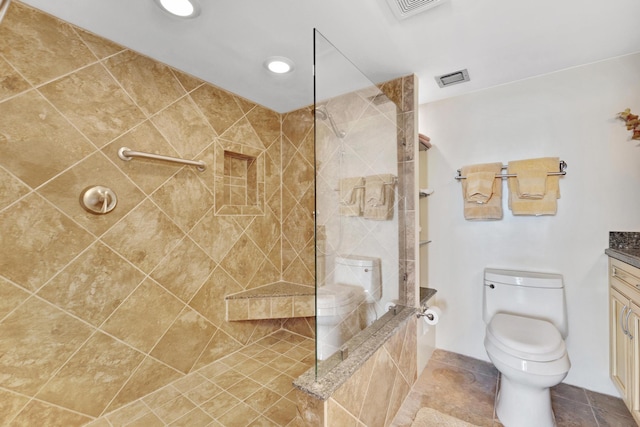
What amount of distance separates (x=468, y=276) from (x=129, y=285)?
92.7 inches

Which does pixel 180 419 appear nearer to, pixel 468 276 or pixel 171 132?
pixel 171 132

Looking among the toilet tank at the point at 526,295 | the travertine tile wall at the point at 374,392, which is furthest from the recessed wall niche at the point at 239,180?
the toilet tank at the point at 526,295

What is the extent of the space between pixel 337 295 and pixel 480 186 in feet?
4.60

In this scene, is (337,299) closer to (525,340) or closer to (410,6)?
(525,340)

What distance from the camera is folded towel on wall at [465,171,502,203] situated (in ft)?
6.45

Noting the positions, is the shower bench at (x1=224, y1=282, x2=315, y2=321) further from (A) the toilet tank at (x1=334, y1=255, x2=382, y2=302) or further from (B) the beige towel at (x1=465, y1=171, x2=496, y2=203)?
(B) the beige towel at (x1=465, y1=171, x2=496, y2=203)

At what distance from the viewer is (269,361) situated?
212 centimetres

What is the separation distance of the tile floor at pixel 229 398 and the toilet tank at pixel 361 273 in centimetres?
85

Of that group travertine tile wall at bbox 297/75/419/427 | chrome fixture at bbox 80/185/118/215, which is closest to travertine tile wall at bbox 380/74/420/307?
travertine tile wall at bbox 297/75/419/427

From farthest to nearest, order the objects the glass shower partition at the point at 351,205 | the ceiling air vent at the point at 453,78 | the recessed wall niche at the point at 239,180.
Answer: the recessed wall niche at the point at 239,180, the ceiling air vent at the point at 453,78, the glass shower partition at the point at 351,205

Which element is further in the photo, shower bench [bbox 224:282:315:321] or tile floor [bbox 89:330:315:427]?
shower bench [bbox 224:282:315:321]

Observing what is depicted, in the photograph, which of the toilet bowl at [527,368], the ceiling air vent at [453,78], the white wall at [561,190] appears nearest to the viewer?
the toilet bowl at [527,368]

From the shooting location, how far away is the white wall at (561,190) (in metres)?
1.73

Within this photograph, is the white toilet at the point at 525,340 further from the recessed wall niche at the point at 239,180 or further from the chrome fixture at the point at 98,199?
the chrome fixture at the point at 98,199
